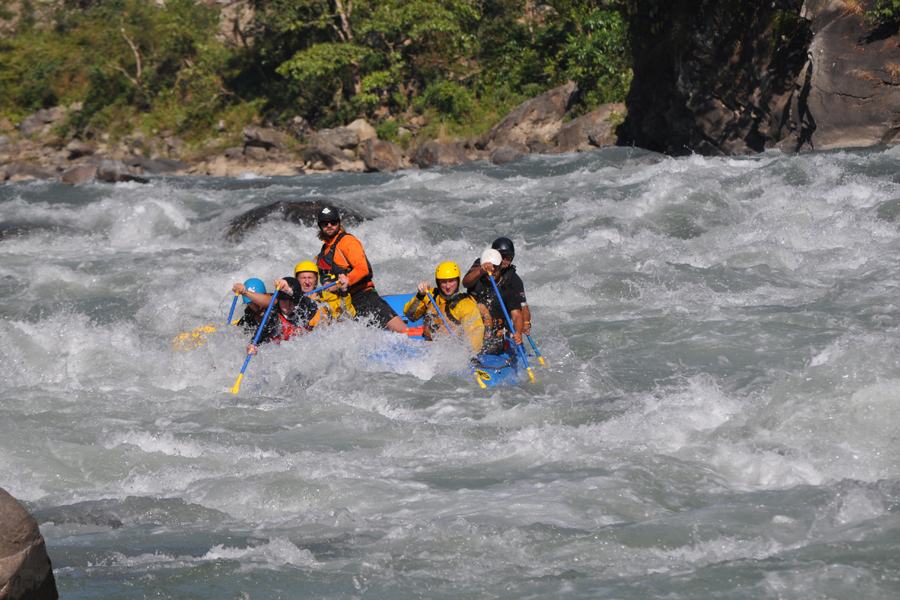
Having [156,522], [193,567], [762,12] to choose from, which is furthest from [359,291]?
[762,12]

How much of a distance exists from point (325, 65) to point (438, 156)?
236 inches

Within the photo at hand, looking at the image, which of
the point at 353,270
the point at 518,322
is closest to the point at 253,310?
the point at 353,270

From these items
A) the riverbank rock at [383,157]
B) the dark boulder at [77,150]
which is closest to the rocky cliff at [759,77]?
the riverbank rock at [383,157]

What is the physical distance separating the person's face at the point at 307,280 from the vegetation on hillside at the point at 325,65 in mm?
15195

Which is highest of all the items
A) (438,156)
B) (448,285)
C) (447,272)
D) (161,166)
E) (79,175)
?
(447,272)

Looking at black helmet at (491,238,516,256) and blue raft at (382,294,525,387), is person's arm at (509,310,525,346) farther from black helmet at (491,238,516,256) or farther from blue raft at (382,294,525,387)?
black helmet at (491,238,516,256)

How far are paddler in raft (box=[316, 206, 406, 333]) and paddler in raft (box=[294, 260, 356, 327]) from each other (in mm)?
80

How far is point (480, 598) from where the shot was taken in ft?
10.6

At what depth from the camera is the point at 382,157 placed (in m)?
20.0

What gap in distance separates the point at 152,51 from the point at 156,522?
2976cm

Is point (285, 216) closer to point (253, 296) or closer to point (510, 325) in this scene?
point (253, 296)

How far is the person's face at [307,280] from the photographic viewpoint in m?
6.67

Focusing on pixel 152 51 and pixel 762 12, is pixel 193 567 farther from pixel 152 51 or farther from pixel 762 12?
pixel 152 51

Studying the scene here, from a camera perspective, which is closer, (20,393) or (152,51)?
(20,393)
